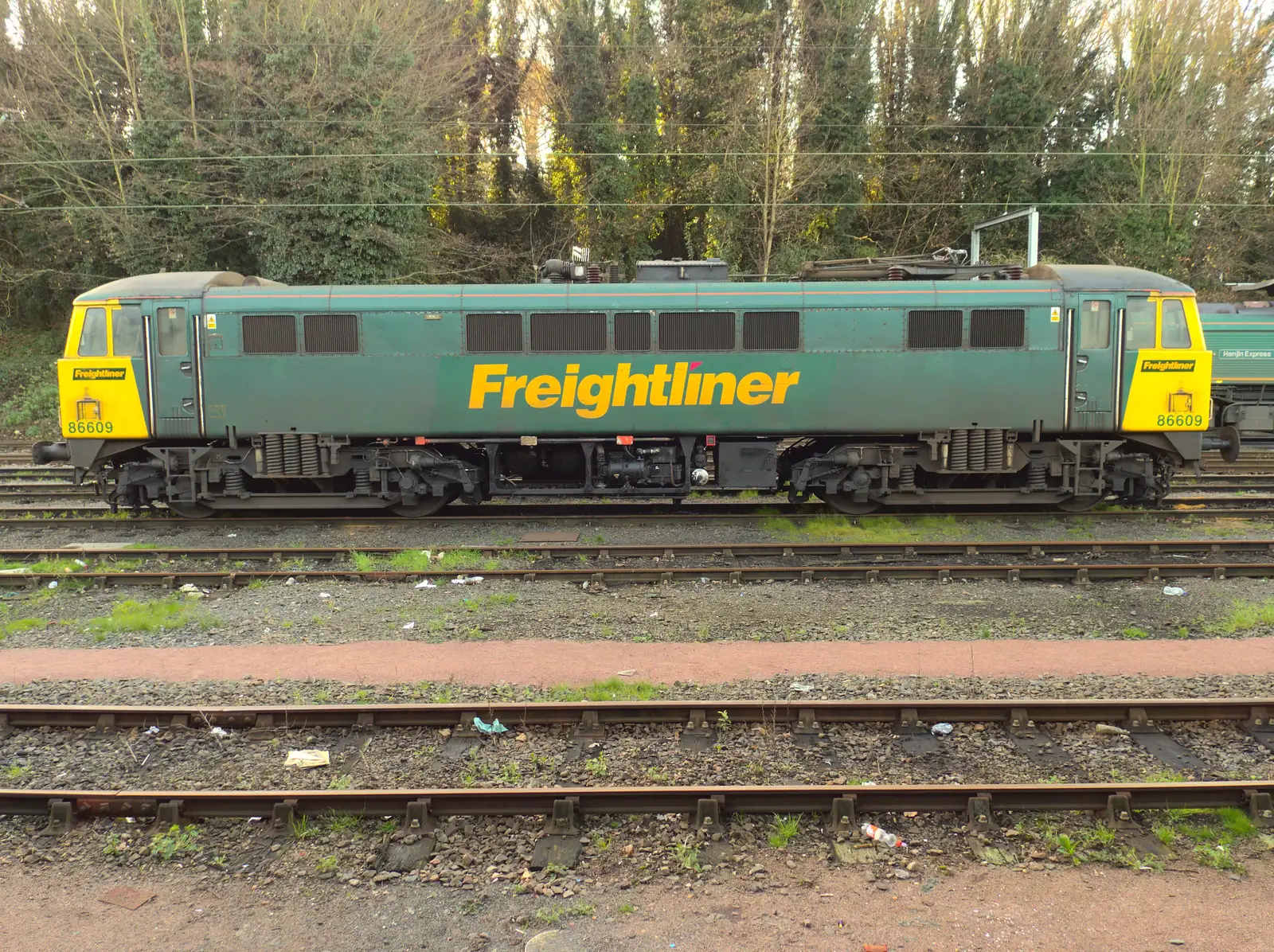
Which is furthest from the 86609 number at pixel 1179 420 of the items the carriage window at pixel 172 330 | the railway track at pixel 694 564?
the carriage window at pixel 172 330

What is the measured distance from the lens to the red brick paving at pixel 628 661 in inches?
311

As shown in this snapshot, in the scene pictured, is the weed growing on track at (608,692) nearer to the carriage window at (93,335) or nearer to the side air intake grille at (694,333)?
the side air intake grille at (694,333)

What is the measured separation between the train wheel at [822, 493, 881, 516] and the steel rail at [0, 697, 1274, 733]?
7.41 meters

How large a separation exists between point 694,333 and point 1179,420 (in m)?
Result: 7.37

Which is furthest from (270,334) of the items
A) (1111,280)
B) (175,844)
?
(1111,280)

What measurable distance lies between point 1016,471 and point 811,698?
326 inches

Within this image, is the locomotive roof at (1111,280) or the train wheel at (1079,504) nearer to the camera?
the locomotive roof at (1111,280)

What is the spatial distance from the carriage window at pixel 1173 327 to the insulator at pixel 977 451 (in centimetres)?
293

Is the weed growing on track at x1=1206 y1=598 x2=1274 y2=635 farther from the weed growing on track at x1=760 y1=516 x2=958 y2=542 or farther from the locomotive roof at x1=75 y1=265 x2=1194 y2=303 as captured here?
the locomotive roof at x1=75 y1=265 x2=1194 y2=303

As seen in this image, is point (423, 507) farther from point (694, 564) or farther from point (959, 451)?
point (959, 451)

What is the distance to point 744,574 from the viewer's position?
1119cm

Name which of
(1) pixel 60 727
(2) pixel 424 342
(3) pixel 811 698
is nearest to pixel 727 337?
(2) pixel 424 342

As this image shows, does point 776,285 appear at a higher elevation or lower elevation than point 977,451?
higher

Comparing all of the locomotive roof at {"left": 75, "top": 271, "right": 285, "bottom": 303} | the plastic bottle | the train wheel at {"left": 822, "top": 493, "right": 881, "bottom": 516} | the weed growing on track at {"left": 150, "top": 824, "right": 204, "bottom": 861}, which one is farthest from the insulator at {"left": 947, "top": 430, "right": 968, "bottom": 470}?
the weed growing on track at {"left": 150, "top": 824, "right": 204, "bottom": 861}
